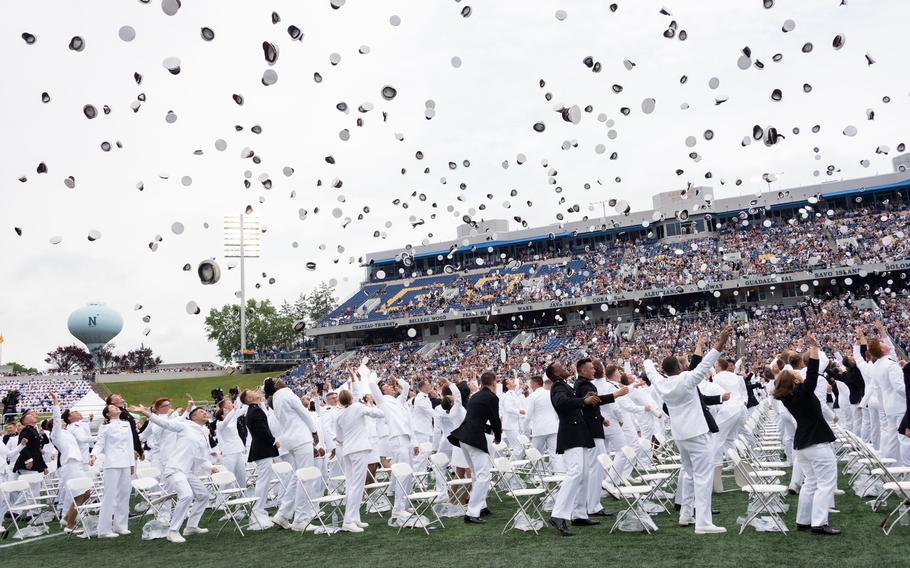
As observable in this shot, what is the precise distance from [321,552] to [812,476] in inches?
212

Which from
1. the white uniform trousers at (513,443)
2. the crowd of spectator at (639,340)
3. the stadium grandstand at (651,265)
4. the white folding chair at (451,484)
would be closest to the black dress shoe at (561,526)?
the white folding chair at (451,484)

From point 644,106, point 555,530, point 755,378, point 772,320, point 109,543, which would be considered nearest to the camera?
point 555,530

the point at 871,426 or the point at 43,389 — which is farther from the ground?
the point at 43,389

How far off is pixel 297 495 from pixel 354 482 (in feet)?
3.23

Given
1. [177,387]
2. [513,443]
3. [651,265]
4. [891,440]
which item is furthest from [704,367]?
[177,387]

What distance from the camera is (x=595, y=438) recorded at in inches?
349

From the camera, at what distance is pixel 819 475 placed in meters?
7.36

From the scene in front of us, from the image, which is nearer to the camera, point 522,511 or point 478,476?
point 522,511

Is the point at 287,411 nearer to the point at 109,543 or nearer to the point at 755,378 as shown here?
the point at 109,543

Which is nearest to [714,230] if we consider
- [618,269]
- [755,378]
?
[618,269]

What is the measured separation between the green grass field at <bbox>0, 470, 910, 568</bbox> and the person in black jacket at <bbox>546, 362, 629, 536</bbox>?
0.94 feet

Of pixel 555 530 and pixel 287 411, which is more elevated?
pixel 287 411

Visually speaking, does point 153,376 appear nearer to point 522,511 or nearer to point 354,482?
point 354,482

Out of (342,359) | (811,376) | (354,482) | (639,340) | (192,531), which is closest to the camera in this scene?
(811,376)
